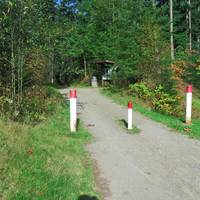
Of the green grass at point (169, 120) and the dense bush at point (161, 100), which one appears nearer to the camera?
the green grass at point (169, 120)

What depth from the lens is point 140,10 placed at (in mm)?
28422

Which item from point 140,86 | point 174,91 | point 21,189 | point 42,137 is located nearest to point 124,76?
point 140,86

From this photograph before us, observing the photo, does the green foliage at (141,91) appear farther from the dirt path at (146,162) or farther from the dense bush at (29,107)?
the dense bush at (29,107)

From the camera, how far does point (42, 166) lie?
568 cm

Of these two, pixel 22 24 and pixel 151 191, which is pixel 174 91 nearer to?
pixel 22 24

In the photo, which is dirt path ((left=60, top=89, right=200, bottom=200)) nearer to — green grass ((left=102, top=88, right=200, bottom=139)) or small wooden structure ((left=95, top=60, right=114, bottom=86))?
green grass ((left=102, top=88, right=200, bottom=139))

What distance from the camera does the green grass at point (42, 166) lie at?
4.71 meters

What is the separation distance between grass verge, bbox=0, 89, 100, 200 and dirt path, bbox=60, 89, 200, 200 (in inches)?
15.1

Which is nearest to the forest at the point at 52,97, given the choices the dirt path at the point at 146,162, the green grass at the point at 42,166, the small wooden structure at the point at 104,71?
the green grass at the point at 42,166

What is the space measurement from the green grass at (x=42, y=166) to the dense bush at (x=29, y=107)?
124cm

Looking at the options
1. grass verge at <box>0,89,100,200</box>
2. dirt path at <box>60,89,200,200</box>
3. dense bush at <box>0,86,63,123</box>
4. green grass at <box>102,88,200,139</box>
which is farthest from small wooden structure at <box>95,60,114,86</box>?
grass verge at <box>0,89,100,200</box>

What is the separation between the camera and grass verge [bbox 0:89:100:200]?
15.5 ft

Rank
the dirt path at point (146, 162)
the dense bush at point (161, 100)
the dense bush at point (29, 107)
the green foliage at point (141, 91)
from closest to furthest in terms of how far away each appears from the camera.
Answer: the dirt path at point (146, 162) → the dense bush at point (29, 107) → the dense bush at point (161, 100) → the green foliage at point (141, 91)

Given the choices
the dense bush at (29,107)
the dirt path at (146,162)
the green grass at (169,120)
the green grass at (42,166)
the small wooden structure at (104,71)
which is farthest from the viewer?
the small wooden structure at (104,71)
